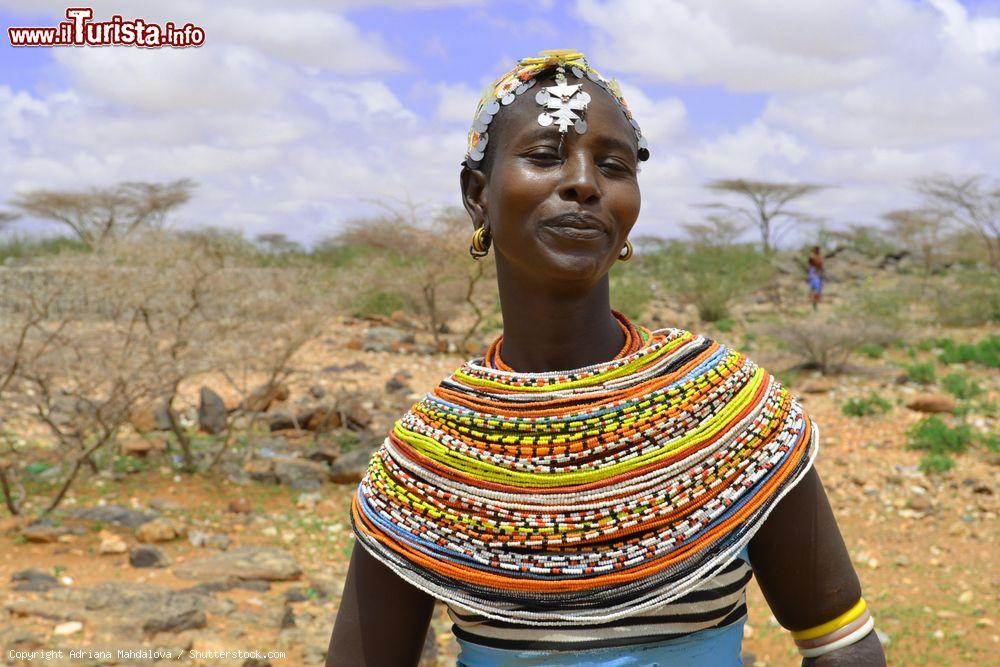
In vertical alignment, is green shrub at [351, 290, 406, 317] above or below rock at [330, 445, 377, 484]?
above

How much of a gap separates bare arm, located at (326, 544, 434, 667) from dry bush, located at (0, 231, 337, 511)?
19.1 ft

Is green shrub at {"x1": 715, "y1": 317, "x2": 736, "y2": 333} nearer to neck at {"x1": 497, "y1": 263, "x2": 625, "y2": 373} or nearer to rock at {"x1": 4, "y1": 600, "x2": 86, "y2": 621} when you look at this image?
rock at {"x1": 4, "y1": 600, "x2": 86, "y2": 621}

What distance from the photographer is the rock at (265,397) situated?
8.61 meters

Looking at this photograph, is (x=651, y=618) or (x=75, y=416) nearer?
(x=651, y=618)

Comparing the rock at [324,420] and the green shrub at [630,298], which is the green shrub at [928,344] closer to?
the green shrub at [630,298]

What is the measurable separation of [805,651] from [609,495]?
43cm

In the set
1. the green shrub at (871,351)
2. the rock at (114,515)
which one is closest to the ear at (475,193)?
the rock at (114,515)

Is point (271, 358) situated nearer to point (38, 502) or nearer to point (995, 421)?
point (38, 502)

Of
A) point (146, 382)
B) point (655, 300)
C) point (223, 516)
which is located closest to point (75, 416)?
point (146, 382)

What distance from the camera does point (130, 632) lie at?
4.70m

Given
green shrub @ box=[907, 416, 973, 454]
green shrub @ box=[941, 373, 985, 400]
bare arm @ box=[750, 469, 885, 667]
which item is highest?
bare arm @ box=[750, 469, 885, 667]

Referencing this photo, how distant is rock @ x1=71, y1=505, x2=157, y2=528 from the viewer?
22.2 feet

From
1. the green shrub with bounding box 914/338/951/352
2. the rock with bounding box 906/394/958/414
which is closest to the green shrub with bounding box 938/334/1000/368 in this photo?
the green shrub with bounding box 914/338/951/352

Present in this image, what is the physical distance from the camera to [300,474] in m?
8.02
